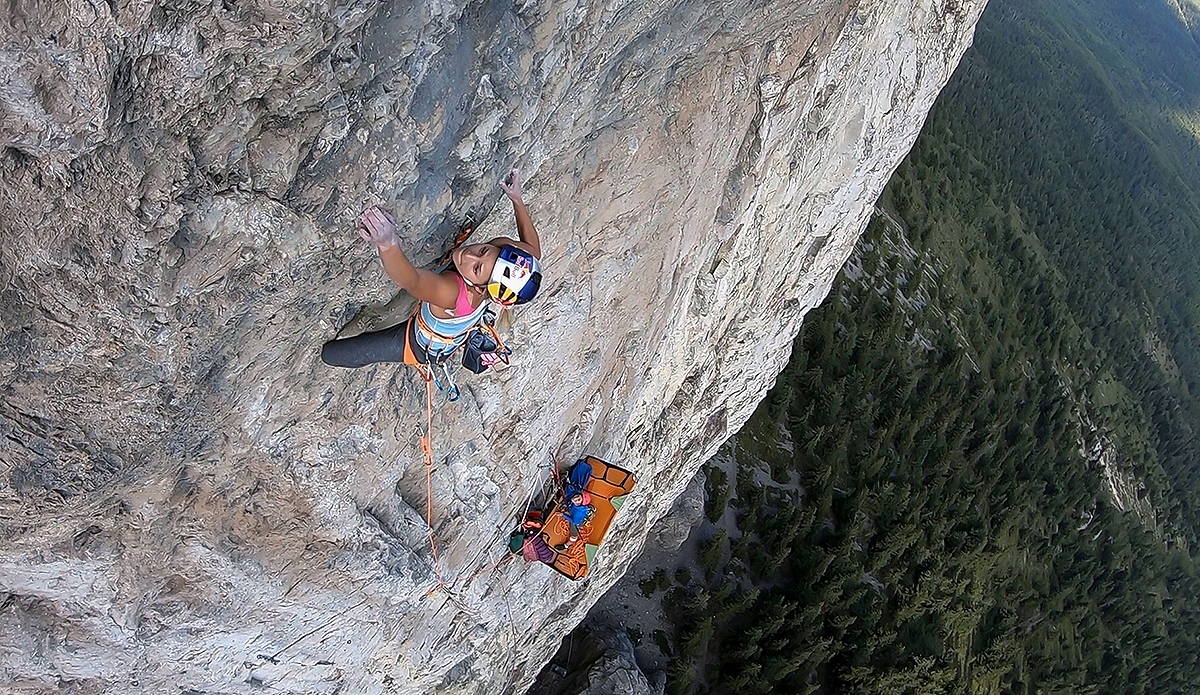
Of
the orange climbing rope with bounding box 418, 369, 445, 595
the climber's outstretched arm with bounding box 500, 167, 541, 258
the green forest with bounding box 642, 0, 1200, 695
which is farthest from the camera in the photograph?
the green forest with bounding box 642, 0, 1200, 695

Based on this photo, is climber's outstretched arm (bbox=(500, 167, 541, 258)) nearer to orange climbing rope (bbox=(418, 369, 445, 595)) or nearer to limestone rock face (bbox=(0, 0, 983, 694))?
limestone rock face (bbox=(0, 0, 983, 694))

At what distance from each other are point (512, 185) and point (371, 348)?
66.1 inches

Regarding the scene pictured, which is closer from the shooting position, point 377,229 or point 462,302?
point 377,229

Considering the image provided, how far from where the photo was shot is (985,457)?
3609 cm

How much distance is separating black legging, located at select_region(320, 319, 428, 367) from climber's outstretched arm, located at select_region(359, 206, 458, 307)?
764 millimetres

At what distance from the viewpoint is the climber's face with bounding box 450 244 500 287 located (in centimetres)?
455

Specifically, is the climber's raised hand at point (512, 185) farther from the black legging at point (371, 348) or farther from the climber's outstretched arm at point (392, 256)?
the black legging at point (371, 348)

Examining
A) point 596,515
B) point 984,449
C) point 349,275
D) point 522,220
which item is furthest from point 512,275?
point 984,449

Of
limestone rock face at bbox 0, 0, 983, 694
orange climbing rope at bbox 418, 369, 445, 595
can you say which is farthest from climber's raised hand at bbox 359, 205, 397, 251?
orange climbing rope at bbox 418, 369, 445, 595

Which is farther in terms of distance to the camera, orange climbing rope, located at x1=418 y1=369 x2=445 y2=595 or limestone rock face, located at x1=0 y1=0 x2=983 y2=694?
orange climbing rope, located at x1=418 y1=369 x2=445 y2=595

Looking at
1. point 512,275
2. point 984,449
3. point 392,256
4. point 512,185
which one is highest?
point 984,449

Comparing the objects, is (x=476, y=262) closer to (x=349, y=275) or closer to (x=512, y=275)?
(x=512, y=275)

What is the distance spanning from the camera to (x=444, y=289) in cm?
453

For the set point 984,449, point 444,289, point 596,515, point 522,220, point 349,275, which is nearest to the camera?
point 444,289
